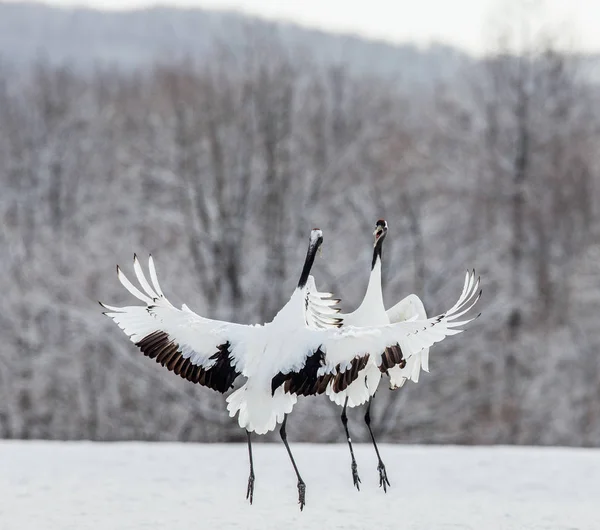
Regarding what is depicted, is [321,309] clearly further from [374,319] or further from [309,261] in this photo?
[309,261]

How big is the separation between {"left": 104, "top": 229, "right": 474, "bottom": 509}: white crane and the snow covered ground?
45.6 inches

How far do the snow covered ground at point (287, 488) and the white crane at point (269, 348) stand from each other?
3.80ft

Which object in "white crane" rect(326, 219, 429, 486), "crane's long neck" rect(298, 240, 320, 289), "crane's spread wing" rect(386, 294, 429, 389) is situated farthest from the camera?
"crane's spread wing" rect(386, 294, 429, 389)

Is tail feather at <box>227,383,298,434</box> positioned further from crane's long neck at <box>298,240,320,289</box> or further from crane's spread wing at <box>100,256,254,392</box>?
crane's long neck at <box>298,240,320,289</box>

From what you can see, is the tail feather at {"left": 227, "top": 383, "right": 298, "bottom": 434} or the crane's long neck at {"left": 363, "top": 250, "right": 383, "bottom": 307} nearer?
the tail feather at {"left": 227, "top": 383, "right": 298, "bottom": 434}

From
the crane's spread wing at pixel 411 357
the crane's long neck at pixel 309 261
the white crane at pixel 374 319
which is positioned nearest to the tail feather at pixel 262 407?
the white crane at pixel 374 319

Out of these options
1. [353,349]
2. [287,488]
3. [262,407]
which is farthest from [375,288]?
[287,488]

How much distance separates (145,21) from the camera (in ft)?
314

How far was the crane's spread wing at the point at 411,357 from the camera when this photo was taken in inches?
289

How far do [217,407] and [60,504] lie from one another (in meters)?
11.4

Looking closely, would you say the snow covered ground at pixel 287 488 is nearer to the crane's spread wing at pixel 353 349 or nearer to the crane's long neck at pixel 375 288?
the crane's spread wing at pixel 353 349

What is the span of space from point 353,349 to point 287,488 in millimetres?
2976

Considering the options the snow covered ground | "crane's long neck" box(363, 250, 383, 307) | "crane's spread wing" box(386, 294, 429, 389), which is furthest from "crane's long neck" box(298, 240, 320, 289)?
the snow covered ground

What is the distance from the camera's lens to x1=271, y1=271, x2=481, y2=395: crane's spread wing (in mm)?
6105
